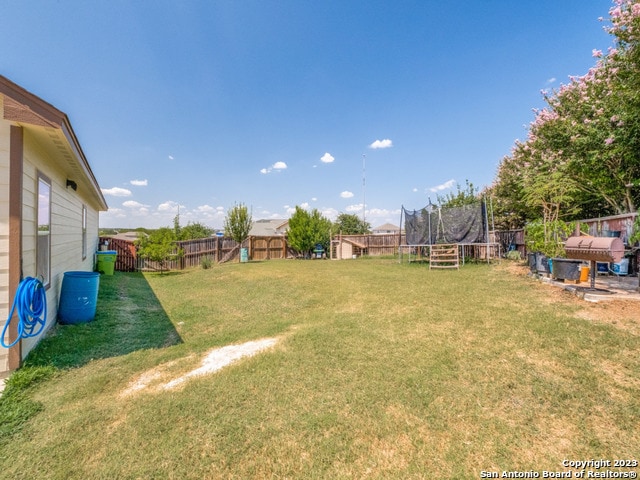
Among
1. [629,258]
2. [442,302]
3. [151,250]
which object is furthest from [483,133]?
[151,250]

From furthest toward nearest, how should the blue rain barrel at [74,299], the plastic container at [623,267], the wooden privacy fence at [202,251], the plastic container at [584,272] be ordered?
the wooden privacy fence at [202,251]
the plastic container at [623,267]
the plastic container at [584,272]
the blue rain barrel at [74,299]

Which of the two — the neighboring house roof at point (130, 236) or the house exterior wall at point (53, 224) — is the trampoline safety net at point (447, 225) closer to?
the house exterior wall at point (53, 224)

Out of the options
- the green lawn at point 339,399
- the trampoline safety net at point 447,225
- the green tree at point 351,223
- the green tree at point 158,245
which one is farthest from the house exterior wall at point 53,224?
the green tree at point 351,223

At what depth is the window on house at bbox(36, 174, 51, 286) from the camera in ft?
12.3

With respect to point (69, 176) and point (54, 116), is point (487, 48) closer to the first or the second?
point (54, 116)

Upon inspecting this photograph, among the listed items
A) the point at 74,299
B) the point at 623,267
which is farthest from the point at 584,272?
the point at 74,299

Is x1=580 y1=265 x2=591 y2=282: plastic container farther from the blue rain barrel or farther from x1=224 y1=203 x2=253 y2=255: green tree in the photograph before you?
x1=224 y1=203 x2=253 y2=255: green tree

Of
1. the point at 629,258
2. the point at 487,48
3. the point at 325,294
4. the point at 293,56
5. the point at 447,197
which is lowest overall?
the point at 325,294

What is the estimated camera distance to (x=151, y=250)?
1189cm

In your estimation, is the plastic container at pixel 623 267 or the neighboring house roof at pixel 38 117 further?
the plastic container at pixel 623 267

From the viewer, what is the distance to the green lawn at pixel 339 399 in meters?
1.75

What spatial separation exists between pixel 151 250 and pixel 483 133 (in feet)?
54.7

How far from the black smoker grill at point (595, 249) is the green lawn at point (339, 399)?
3.03 feet

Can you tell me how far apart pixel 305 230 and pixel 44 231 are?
45.6ft
